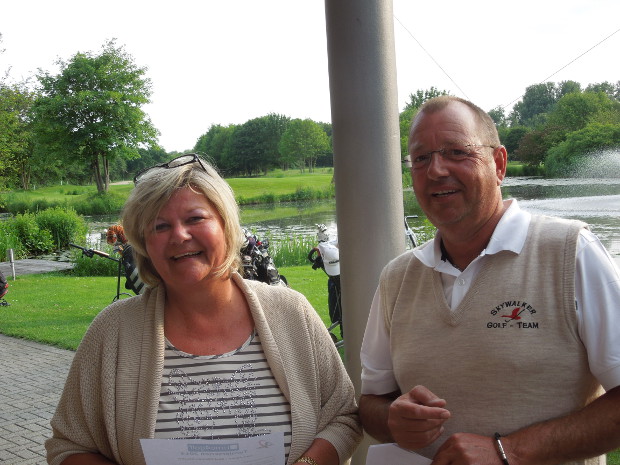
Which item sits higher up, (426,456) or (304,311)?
(304,311)

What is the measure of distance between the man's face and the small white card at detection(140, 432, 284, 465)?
829 millimetres

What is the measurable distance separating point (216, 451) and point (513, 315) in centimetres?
92

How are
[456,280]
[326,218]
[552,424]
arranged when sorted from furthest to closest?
[326,218] → [456,280] → [552,424]

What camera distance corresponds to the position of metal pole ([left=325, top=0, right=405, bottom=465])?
9.40ft

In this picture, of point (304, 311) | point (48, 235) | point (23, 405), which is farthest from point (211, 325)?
point (48, 235)

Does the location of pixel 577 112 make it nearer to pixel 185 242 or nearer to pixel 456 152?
pixel 456 152

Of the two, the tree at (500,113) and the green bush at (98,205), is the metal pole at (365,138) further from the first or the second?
the green bush at (98,205)

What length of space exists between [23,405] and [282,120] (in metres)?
22.3

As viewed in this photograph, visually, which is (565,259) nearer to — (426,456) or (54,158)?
(426,456)

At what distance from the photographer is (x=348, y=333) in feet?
10.5

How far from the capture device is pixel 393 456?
182 cm

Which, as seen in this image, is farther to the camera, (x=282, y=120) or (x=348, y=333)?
→ (x=282, y=120)

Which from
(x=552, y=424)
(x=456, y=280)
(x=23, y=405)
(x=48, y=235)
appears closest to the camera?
(x=552, y=424)

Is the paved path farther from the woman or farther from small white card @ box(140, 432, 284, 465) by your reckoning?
small white card @ box(140, 432, 284, 465)
